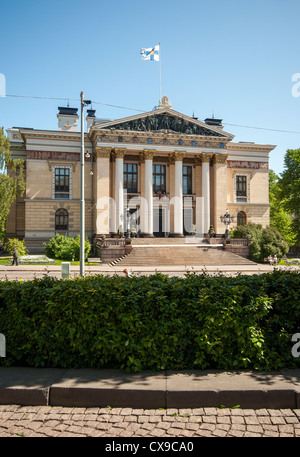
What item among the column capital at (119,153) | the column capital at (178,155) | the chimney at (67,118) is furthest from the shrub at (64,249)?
the chimney at (67,118)

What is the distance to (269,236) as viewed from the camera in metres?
38.0

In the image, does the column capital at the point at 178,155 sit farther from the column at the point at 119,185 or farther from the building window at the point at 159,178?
the column at the point at 119,185

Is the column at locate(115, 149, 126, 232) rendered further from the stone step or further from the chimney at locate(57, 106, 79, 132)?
the chimney at locate(57, 106, 79, 132)

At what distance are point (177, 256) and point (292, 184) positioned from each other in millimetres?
22618

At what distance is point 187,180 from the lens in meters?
46.8

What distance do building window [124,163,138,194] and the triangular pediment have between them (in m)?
4.96

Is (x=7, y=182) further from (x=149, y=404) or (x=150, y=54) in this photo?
(x=149, y=404)

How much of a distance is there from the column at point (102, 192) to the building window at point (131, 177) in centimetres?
338

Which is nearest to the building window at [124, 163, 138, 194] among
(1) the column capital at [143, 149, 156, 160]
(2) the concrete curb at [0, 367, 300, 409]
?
(1) the column capital at [143, 149, 156, 160]

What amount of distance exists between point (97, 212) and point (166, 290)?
36.5 metres

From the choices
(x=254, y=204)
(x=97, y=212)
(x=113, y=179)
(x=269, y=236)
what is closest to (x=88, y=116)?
(x=113, y=179)

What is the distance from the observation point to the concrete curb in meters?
4.85

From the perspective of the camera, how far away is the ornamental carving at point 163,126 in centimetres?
4191

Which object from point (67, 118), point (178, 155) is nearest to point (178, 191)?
point (178, 155)
